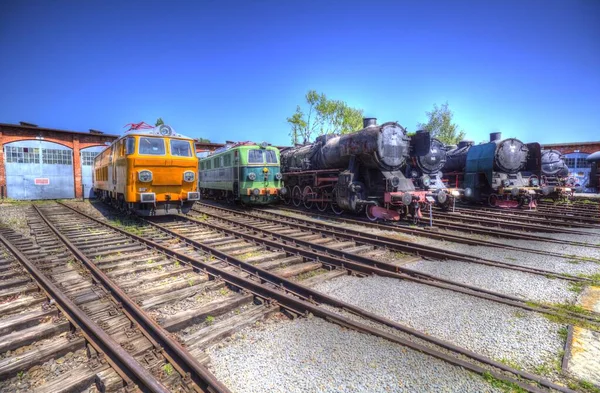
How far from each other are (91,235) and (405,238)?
796cm

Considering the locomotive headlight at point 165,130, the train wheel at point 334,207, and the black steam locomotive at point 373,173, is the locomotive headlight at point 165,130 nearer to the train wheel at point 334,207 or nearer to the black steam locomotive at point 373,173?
the black steam locomotive at point 373,173

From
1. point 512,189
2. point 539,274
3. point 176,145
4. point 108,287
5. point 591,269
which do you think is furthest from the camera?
point 512,189

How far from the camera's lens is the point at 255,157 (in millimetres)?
13836

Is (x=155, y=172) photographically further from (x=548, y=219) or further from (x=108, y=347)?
(x=548, y=219)

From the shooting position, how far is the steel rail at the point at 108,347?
2.41 m

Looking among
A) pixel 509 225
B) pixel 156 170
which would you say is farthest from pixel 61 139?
pixel 509 225

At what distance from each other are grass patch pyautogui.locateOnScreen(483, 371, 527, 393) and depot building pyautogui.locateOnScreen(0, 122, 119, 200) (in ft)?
78.1

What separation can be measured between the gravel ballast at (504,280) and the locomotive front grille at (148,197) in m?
7.24

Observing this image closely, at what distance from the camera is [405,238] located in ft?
26.0

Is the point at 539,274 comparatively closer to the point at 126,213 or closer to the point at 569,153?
the point at 126,213

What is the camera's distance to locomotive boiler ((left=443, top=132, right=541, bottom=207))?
13.9 metres

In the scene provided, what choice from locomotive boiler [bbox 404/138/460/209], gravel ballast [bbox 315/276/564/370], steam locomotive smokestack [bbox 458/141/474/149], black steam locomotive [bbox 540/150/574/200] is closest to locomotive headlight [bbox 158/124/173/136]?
gravel ballast [bbox 315/276/564/370]

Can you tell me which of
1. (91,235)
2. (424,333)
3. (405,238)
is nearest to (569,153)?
(405,238)

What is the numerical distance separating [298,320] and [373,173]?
26.5 ft
